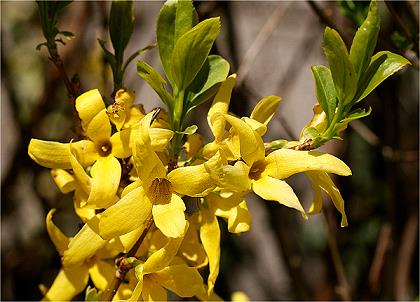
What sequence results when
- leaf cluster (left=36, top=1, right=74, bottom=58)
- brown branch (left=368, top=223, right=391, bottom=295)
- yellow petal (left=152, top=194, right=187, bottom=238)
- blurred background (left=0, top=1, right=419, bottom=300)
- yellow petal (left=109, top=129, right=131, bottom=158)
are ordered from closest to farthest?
yellow petal (left=152, top=194, right=187, bottom=238) < yellow petal (left=109, top=129, right=131, bottom=158) < leaf cluster (left=36, top=1, right=74, bottom=58) < brown branch (left=368, top=223, right=391, bottom=295) < blurred background (left=0, top=1, right=419, bottom=300)

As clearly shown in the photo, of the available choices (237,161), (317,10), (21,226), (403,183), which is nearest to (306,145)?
(237,161)

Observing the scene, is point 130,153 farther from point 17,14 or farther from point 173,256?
point 17,14

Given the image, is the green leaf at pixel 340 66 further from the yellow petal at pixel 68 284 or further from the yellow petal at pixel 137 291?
the yellow petal at pixel 68 284

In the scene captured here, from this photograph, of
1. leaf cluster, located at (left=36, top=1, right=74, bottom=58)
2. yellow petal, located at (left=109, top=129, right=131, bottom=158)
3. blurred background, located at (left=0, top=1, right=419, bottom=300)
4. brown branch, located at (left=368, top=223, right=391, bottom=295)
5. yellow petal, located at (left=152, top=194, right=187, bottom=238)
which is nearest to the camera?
yellow petal, located at (left=152, top=194, right=187, bottom=238)

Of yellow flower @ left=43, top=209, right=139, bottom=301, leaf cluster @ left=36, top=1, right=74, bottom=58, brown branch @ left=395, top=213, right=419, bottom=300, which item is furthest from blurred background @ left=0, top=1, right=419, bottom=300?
yellow flower @ left=43, top=209, right=139, bottom=301

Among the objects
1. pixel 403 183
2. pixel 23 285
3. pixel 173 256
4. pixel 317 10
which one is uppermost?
pixel 317 10

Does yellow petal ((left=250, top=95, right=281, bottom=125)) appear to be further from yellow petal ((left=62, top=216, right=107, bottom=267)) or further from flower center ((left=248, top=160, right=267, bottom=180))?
yellow petal ((left=62, top=216, right=107, bottom=267))
